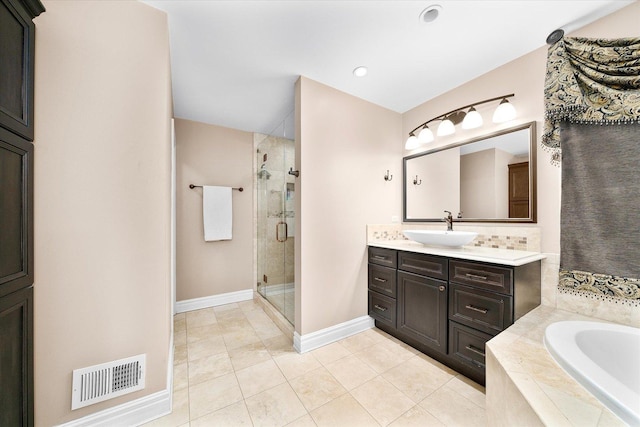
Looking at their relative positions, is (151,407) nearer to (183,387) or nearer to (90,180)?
(183,387)

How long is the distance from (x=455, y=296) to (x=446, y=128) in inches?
59.2

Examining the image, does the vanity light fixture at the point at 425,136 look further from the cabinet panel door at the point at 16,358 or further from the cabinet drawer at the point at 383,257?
the cabinet panel door at the point at 16,358

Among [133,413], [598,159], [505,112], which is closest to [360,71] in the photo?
[505,112]

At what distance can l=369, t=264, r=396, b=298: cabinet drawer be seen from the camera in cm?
219

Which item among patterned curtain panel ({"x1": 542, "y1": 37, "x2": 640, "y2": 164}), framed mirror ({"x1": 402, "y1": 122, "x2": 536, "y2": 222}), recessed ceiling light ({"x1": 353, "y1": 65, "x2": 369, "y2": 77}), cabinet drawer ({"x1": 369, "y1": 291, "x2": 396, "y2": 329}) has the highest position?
recessed ceiling light ({"x1": 353, "y1": 65, "x2": 369, "y2": 77})

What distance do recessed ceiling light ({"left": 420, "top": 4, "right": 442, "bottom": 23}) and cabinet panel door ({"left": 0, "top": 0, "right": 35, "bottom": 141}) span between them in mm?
1971

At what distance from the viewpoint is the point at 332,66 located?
1.92m

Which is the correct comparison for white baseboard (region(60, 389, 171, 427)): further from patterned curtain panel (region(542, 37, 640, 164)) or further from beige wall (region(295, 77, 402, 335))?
patterned curtain panel (region(542, 37, 640, 164))

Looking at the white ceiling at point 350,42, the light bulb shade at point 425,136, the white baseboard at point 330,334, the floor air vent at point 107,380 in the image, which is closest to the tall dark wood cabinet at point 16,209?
the floor air vent at point 107,380

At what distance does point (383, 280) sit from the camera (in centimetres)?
228

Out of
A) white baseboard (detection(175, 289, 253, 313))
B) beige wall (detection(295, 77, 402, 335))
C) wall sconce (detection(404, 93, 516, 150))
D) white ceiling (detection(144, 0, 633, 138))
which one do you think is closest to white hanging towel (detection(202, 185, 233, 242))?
white baseboard (detection(175, 289, 253, 313))

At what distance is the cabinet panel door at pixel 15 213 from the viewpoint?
0.92m

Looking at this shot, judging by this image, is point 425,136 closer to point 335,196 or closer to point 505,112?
point 505,112

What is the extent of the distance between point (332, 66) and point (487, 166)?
1.57 meters
